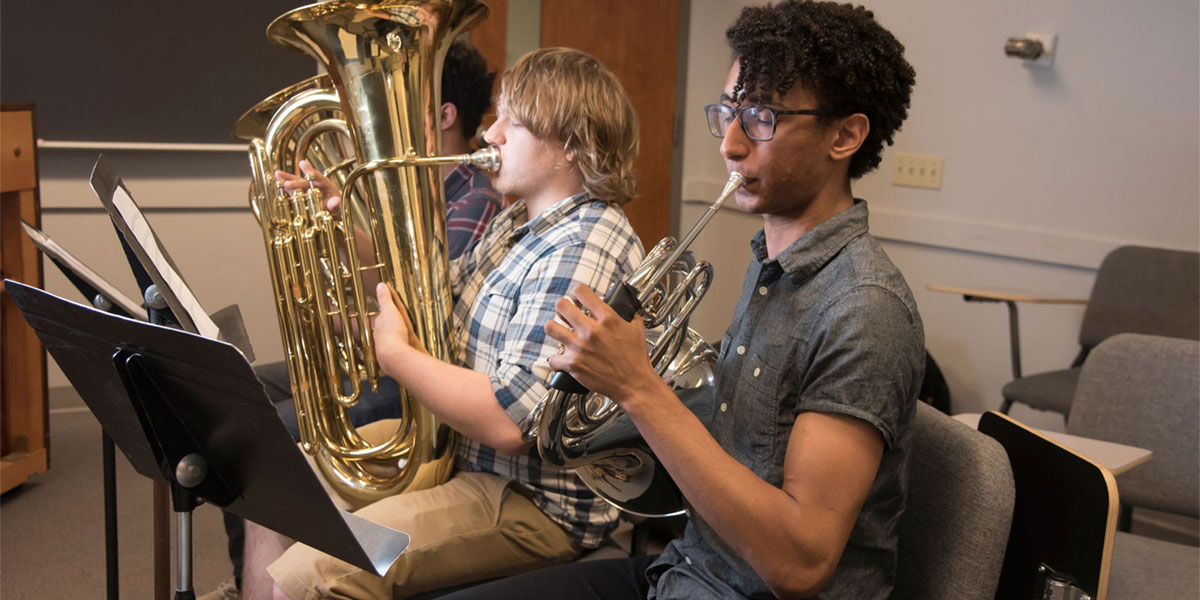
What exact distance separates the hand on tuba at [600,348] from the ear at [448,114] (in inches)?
54.3

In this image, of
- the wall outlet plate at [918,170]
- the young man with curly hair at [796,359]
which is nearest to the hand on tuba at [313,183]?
the young man with curly hair at [796,359]

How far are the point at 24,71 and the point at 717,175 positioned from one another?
2.67 metres

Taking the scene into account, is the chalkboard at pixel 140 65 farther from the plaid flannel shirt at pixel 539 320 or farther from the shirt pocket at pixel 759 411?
the shirt pocket at pixel 759 411

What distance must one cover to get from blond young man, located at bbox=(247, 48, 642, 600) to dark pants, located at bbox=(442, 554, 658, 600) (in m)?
0.17

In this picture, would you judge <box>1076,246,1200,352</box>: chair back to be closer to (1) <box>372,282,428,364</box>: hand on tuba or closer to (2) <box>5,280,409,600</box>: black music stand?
(1) <box>372,282,428,364</box>: hand on tuba

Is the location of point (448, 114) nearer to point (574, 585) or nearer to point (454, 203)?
point (454, 203)

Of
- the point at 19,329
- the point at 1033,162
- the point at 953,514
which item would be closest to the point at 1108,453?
the point at 953,514

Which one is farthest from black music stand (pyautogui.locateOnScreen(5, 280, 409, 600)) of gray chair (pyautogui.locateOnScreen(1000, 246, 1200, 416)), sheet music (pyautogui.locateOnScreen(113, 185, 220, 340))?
gray chair (pyautogui.locateOnScreen(1000, 246, 1200, 416))

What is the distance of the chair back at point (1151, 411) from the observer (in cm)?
182

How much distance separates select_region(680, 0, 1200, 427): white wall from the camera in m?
2.94

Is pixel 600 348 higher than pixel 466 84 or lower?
lower

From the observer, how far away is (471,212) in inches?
80.0

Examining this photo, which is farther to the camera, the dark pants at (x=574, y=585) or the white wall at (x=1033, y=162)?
the white wall at (x=1033, y=162)

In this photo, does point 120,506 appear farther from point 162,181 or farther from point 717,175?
point 717,175
